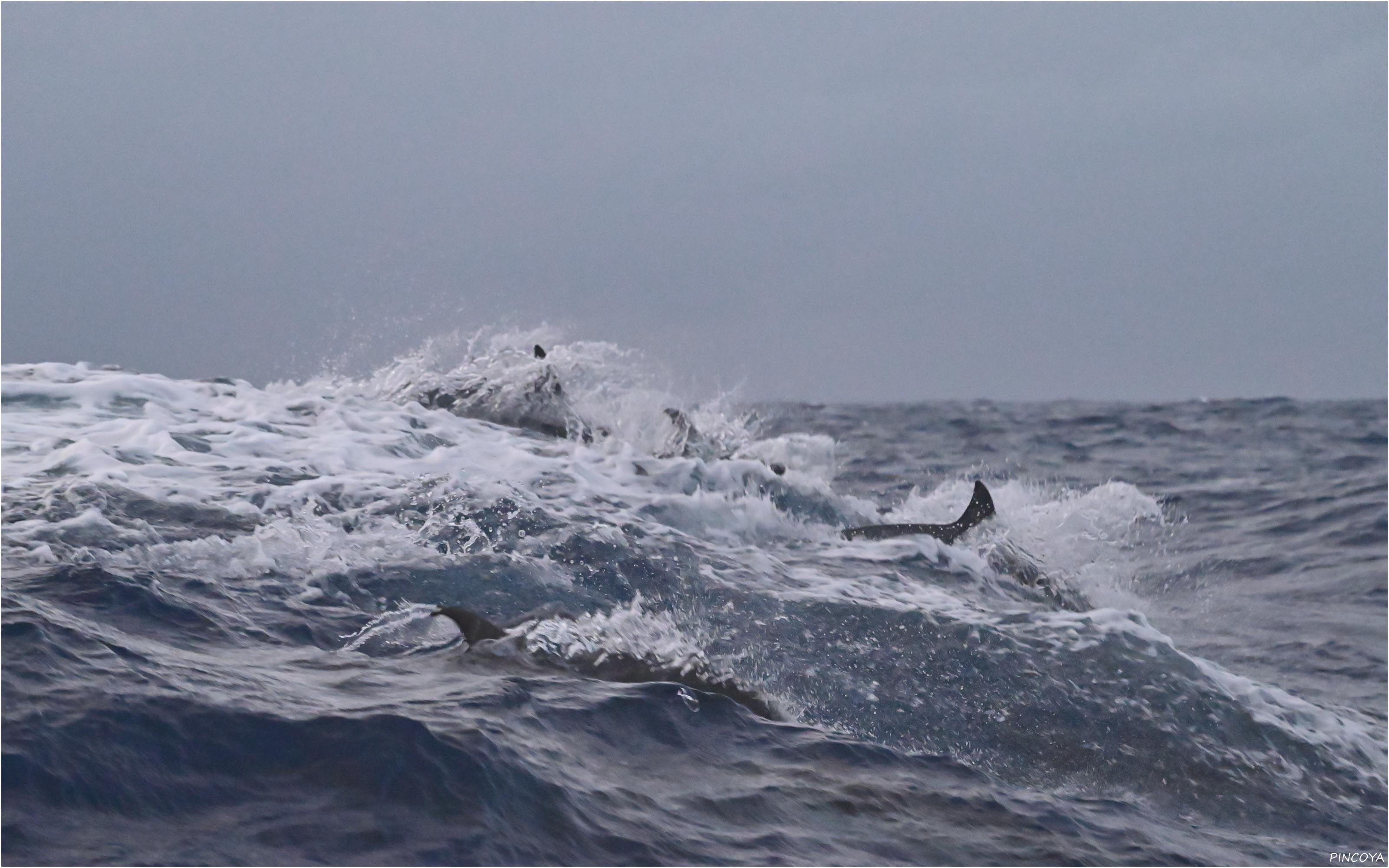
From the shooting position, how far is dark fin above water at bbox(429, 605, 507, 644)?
5.89 m

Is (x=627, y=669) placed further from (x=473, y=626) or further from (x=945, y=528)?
(x=945, y=528)

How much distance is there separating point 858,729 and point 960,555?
15.0 ft

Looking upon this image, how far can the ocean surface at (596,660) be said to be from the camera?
166 inches

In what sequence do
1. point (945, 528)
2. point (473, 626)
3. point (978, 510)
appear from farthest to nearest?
point (978, 510) < point (945, 528) < point (473, 626)

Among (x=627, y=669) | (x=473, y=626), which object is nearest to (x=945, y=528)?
(x=627, y=669)

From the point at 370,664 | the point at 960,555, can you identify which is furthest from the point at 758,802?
the point at 960,555

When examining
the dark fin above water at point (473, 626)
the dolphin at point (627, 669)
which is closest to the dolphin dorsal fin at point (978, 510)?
the dolphin at point (627, 669)

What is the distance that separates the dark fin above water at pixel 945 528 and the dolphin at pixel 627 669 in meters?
4.60

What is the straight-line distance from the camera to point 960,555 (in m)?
10.1

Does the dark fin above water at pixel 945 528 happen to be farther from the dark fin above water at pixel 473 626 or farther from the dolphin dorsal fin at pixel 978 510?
the dark fin above water at pixel 473 626

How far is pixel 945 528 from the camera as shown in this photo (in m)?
10.9

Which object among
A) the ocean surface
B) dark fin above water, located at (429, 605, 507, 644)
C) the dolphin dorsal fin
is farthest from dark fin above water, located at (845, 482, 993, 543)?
dark fin above water, located at (429, 605, 507, 644)

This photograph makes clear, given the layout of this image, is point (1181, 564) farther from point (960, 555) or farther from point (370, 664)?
point (370, 664)

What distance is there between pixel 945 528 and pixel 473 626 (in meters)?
6.11
